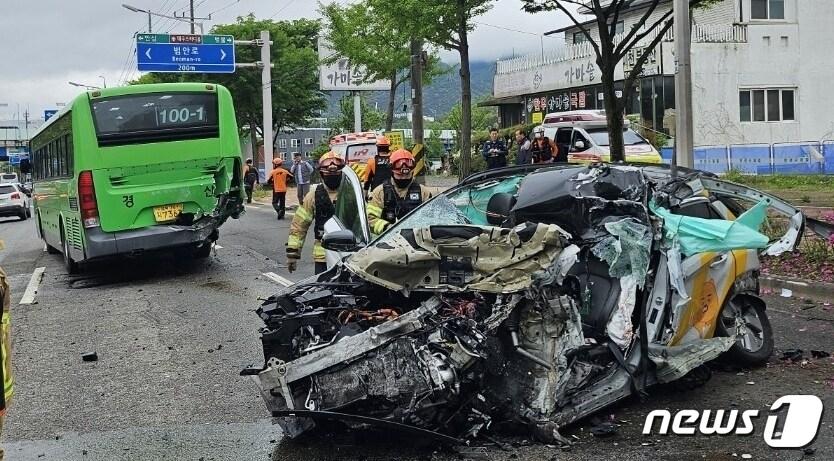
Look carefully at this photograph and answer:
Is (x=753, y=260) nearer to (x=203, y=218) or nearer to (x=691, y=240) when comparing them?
(x=691, y=240)

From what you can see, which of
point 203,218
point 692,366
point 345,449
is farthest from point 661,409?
point 203,218

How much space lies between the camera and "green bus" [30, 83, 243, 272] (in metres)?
12.8

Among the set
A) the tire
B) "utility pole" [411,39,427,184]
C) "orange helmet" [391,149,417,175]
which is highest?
"utility pole" [411,39,427,184]

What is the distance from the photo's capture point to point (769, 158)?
2781cm

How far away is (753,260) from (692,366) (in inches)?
48.3

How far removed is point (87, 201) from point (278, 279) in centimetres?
293

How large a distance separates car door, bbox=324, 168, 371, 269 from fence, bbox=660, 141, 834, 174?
2123 cm

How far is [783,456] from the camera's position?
15.8 feet

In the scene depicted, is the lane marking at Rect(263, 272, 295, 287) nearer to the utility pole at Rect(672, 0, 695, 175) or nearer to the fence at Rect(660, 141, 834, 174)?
the utility pole at Rect(672, 0, 695, 175)

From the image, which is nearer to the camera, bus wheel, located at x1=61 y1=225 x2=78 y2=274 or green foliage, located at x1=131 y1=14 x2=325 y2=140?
bus wheel, located at x1=61 y1=225 x2=78 y2=274

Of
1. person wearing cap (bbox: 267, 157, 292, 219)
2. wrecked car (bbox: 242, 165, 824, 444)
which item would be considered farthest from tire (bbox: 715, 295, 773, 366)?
person wearing cap (bbox: 267, 157, 292, 219)

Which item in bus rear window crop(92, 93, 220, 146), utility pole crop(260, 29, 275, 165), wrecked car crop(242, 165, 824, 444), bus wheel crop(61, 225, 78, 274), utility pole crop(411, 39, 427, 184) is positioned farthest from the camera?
utility pole crop(260, 29, 275, 165)

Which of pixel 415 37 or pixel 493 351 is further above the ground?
pixel 415 37
